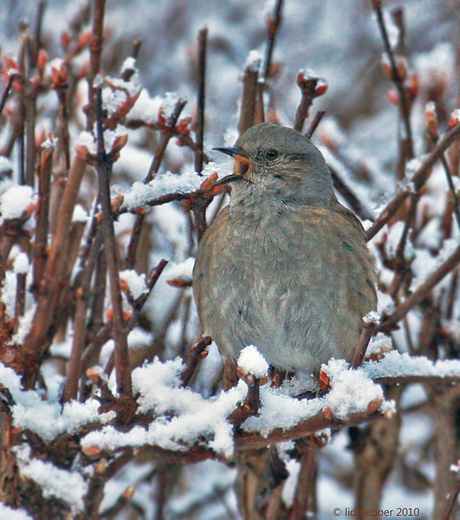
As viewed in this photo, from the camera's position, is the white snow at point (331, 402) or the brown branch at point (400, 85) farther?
the brown branch at point (400, 85)

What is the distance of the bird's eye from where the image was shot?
3170mm

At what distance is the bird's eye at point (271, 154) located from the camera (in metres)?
3.17

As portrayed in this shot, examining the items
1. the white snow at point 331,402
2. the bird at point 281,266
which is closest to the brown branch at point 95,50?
the bird at point 281,266

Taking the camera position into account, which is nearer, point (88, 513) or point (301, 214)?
point (88, 513)

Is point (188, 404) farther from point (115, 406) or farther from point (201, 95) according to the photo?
point (201, 95)

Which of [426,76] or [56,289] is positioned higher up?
[426,76]

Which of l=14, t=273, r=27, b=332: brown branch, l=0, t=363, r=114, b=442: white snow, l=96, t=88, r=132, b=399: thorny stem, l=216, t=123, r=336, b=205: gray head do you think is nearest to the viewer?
l=96, t=88, r=132, b=399: thorny stem

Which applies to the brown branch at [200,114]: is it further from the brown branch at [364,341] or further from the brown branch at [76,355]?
the brown branch at [364,341]

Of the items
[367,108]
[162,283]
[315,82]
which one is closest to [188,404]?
[315,82]

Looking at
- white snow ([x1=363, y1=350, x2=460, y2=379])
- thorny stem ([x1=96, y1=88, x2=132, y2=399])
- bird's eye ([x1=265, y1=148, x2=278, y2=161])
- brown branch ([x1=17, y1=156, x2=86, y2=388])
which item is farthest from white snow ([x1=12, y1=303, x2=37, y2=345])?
white snow ([x1=363, y1=350, x2=460, y2=379])

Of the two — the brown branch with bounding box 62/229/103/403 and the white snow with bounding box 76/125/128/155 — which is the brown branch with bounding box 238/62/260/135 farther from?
the brown branch with bounding box 62/229/103/403

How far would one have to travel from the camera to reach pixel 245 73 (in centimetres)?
307

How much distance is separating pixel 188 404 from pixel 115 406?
33 centimetres

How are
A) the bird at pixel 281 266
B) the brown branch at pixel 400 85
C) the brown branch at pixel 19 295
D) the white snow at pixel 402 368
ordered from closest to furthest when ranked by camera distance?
1. the white snow at pixel 402 368
2. the brown branch at pixel 19 295
3. the bird at pixel 281 266
4. the brown branch at pixel 400 85
